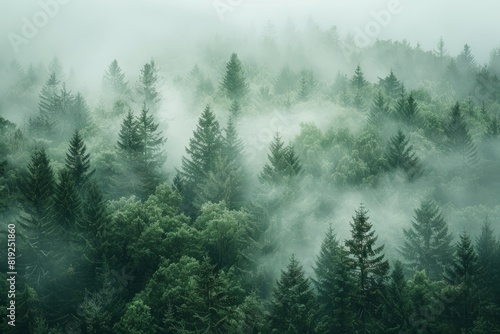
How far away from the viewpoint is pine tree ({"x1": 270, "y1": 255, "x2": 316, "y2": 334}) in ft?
146

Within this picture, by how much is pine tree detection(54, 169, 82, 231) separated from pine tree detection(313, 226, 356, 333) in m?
26.8

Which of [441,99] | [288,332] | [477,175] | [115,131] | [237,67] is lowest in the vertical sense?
[288,332]

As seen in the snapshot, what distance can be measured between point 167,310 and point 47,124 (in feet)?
206

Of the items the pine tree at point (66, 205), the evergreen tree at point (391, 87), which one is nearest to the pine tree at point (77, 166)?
the pine tree at point (66, 205)

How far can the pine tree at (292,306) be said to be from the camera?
1748 inches

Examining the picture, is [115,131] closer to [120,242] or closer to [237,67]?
[237,67]

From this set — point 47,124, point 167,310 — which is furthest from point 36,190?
point 47,124

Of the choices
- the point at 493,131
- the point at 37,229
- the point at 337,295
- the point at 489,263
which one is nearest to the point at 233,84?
the point at 493,131

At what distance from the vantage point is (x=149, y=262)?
55844mm

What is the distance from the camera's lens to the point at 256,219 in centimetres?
5681

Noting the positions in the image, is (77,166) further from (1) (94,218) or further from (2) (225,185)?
(2) (225,185)

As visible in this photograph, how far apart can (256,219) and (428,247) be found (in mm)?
19477

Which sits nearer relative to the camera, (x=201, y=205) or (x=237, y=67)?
(x=201, y=205)

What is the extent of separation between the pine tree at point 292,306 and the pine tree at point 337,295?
1309mm
